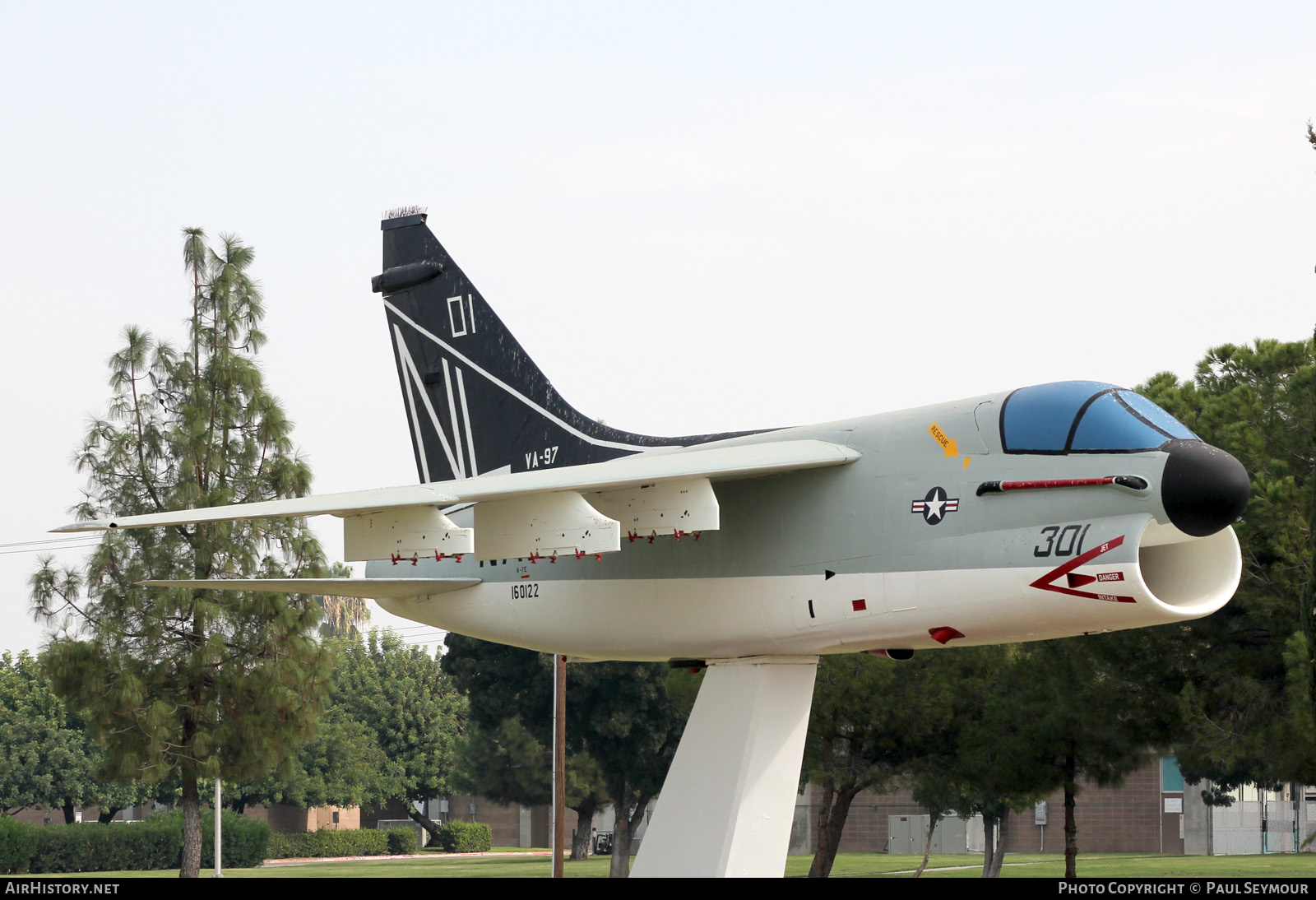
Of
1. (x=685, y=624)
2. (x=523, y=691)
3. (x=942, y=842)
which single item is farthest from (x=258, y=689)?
(x=942, y=842)

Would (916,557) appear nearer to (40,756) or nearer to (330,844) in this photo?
(40,756)

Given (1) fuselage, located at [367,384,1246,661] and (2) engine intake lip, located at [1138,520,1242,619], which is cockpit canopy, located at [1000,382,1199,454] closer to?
(1) fuselage, located at [367,384,1246,661]

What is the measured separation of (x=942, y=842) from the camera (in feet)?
203

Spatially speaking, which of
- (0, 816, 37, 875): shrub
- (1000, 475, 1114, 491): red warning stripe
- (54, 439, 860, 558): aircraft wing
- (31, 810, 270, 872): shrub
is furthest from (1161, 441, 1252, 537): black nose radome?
(0, 816, 37, 875): shrub

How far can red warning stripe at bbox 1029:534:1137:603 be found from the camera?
39.2 feet

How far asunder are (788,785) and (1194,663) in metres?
11.3

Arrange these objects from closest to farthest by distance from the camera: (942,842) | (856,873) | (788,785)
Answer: (788,785) → (856,873) → (942,842)

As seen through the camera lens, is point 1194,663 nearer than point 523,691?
Yes

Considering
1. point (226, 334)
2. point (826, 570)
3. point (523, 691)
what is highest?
point (226, 334)

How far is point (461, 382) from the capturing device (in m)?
19.4

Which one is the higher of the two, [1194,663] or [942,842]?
[1194,663]

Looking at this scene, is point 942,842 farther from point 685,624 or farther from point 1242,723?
point 685,624

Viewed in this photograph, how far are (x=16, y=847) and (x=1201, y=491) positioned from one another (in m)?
40.6

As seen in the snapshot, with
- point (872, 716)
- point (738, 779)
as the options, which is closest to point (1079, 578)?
point (738, 779)
